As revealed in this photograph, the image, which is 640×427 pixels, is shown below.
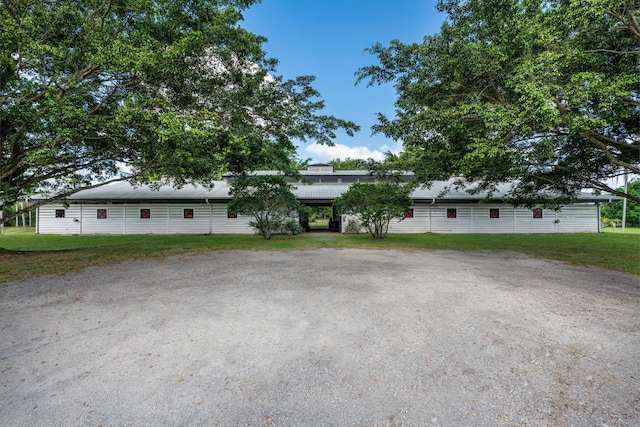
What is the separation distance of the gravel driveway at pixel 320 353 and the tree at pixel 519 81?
3721 millimetres

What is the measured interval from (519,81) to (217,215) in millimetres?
16768

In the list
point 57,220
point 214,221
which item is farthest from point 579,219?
point 57,220

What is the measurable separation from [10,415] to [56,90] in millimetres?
8648

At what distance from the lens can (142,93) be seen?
26.8ft

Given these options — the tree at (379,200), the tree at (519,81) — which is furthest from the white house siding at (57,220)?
the tree at (519,81)

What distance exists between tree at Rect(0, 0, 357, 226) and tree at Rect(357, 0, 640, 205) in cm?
297

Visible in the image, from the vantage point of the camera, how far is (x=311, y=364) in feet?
8.66

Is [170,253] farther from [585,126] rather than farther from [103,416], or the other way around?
[585,126]

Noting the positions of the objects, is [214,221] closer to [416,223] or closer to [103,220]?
[103,220]

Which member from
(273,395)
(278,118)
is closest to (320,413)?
(273,395)

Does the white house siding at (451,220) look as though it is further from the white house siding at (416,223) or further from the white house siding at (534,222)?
the white house siding at (534,222)

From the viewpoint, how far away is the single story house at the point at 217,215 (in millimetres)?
17703

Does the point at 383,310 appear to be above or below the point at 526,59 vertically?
below

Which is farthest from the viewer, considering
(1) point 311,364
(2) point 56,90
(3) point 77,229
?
(3) point 77,229
